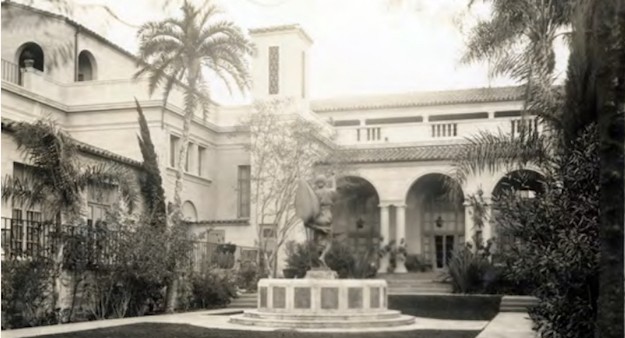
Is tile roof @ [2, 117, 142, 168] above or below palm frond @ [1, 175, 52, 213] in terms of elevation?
above

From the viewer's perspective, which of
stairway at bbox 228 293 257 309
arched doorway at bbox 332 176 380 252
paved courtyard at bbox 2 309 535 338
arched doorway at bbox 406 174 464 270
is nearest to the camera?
paved courtyard at bbox 2 309 535 338

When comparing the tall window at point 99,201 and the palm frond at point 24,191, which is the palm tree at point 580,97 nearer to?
the palm frond at point 24,191

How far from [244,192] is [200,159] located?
8.38 ft

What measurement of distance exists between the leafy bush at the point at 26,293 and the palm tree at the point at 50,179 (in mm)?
440

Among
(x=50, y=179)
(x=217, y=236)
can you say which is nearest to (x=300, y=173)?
(x=217, y=236)

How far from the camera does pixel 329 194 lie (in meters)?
16.6

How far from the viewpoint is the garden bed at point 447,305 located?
19.6 meters

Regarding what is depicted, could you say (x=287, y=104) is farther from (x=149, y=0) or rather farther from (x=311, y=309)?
(x=149, y=0)

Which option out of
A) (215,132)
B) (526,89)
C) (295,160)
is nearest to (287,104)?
(295,160)

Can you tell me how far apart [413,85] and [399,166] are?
65.6 feet

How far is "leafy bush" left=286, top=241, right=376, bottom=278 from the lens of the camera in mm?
25953

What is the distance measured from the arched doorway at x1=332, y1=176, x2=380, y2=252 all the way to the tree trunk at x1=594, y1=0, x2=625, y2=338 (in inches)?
1023

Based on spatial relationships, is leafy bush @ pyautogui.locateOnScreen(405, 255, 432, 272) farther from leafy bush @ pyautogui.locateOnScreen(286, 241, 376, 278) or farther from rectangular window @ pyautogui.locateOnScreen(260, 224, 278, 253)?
rectangular window @ pyautogui.locateOnScreen(260, 224, 278, 253)

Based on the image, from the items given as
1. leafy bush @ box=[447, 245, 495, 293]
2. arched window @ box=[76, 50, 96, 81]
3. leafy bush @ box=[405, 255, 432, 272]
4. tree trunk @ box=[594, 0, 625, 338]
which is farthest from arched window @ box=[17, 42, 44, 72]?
leafy bush @ box=[405, 255, 432, 272]
